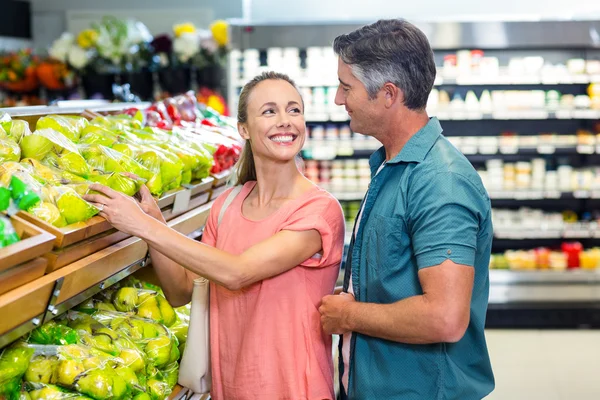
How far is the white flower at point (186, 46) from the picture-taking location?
608 cm

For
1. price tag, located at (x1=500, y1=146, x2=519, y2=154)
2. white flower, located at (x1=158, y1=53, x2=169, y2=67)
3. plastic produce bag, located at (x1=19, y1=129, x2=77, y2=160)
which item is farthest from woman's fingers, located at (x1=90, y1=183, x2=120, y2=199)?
price tag, located at (x1=500, y1=146, x2=519, y2=154)

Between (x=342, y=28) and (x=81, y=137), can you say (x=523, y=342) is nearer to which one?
(x=342, y=28)

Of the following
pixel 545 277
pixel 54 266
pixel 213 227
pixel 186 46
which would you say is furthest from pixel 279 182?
pixel 545 277

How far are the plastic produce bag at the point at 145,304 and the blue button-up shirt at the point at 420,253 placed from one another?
66 centimetres

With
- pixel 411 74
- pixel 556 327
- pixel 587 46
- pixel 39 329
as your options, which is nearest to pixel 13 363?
pixel 39 329

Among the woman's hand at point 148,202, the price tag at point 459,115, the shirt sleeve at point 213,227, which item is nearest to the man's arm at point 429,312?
the shirt sleeve at point 213,227

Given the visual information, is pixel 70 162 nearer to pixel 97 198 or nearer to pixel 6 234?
pixel 97 198

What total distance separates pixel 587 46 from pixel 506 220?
1562 millimetres

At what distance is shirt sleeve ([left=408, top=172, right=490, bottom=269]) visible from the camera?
1.73 metres

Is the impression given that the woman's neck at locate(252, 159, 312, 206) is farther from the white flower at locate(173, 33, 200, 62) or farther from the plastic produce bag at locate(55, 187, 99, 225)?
the white flower at locate(173, 33, 200, 62)

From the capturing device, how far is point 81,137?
8.09 feet

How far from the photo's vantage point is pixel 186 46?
6.09 meters

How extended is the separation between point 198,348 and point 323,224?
0.51 meters

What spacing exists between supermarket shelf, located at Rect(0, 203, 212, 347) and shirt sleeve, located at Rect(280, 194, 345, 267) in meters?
0.44
